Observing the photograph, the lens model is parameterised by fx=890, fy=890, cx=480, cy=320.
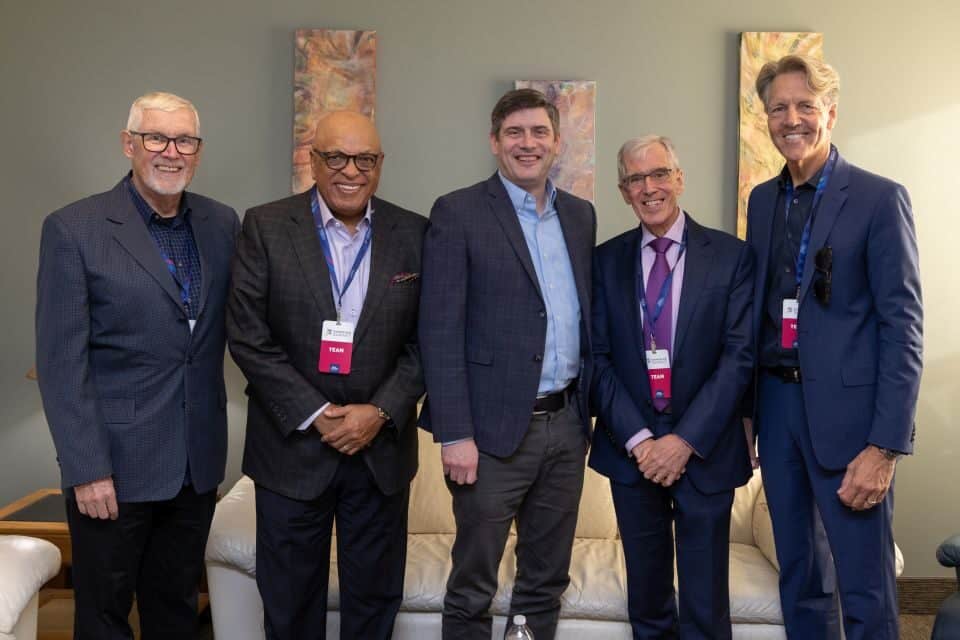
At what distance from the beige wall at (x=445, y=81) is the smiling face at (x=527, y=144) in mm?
1393

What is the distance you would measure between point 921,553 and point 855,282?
7.46ft

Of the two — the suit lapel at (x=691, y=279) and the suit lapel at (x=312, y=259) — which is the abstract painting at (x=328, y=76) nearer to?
the suit lapel at (x=312, y=259)

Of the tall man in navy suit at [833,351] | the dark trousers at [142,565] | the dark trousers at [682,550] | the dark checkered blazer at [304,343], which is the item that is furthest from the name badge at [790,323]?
the dark trousers at [142,565]

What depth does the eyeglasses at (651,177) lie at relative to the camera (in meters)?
2.59

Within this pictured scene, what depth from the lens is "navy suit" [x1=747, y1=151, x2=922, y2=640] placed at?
232 centimetres

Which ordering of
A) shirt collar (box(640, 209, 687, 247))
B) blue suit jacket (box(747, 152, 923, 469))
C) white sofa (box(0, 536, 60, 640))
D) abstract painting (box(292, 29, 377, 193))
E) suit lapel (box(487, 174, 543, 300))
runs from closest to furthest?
white sofa (box(0, 536, 60, 640)), blue suit jacket (box(747, 152, 923, 469)), suit lapel (box(487, 174, 543, 300)), shirt collar (box(640, 209, 687, 247)), abstract painting (box(292, 29, 377, 193))

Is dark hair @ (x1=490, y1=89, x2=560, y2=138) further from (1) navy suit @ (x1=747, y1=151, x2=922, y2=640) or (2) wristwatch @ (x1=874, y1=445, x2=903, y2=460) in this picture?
(2) wristwatch @ (x1=874, y1=445, x2=903, y2=460)

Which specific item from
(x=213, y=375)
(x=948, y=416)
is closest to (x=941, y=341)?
(x=948, y=416)

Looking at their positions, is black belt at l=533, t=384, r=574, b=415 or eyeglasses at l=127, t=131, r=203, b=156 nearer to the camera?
eyeglasses at l=127, t=131, r=203, b=156

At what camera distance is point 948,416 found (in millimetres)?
4043

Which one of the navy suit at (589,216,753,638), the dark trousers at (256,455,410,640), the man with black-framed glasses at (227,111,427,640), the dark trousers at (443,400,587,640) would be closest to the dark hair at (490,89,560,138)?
the man with black-framed glasses at (227,111,427,640)

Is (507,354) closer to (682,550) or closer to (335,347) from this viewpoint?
(335,347)

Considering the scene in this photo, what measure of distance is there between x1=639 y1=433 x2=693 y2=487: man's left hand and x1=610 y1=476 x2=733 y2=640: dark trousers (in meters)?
0.07

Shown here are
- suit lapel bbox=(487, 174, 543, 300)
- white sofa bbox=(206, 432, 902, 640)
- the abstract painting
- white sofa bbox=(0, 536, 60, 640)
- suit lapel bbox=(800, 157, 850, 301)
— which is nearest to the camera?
white sofa bbox=(0, 536, 60, 640)
